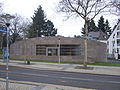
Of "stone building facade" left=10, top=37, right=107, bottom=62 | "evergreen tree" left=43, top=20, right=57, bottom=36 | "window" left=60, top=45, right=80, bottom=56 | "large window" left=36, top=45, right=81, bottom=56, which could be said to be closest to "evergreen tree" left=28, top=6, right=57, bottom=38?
"evergreen tree" left=43, top=20, right=57, bottom=36

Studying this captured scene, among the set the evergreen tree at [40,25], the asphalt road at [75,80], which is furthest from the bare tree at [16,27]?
the asphalt road at [75,80]

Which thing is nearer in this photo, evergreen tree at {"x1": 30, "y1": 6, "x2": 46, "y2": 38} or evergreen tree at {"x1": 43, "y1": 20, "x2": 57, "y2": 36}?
evergreen tree at {"x1": 30, "y1": 6, "x2": 46, "y2": 38}

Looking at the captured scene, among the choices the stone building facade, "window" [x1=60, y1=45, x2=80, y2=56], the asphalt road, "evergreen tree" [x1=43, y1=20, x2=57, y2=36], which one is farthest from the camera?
"evergreen tree" [x1=43, y1=20, x2=57, y2=36]

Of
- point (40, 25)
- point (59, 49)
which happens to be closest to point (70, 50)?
point (59, 49)

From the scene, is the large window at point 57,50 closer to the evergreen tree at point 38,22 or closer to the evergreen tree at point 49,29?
the evergreen tree at point 38,22

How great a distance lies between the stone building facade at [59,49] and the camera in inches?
1244

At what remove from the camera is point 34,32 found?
61.5m

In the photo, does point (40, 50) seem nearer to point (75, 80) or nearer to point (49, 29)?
point (75, 80)

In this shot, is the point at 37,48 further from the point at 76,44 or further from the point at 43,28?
the point at 43,28

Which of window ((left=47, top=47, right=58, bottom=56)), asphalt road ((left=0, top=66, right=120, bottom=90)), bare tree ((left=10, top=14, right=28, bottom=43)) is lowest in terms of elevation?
asphalt road ((left=0, top=66, right=120, bottom=90))

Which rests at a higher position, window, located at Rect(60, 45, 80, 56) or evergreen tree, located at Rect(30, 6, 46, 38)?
evergreen tree, located at Rect(30, 6, 46, 38)

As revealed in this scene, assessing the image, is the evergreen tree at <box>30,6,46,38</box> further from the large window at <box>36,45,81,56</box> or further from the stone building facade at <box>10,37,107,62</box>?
the large window at <box>36,45,81,56</box>

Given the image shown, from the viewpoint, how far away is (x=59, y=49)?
99.6 feet

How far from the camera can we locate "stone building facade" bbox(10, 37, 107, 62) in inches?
1244
